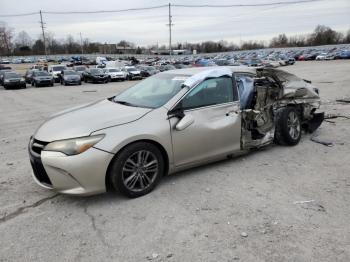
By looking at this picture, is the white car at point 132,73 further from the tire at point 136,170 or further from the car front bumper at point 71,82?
the tire at point 136,170

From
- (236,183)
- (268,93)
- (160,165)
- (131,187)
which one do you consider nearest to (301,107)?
(268,93)

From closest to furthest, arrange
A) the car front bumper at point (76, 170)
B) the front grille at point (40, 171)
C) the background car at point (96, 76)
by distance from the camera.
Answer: the car front bumper at point (76, 170) → the front grille at point (40, 171) → the background car at point (96, 76)

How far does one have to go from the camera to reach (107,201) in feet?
13.6

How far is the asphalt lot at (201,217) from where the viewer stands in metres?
3.09

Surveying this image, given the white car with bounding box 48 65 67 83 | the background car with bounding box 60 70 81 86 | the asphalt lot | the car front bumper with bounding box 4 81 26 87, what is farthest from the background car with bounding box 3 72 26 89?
the asphalt lot

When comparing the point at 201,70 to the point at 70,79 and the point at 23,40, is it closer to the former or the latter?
the point at 70,79

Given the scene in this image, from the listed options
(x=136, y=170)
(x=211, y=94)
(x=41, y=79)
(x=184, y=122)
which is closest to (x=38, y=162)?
(x=136, y=170)

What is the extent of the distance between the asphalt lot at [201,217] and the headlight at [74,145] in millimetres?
736

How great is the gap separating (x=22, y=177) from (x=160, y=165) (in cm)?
229

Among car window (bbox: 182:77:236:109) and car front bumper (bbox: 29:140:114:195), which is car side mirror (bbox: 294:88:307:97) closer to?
car window (bbox: 182:77:236:109)

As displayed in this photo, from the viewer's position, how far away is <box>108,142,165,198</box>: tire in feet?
13.0

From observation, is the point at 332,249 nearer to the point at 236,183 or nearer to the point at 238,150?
the point at 236,183

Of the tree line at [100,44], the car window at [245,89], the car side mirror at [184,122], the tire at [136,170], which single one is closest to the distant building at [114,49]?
the tree line at [100,44]

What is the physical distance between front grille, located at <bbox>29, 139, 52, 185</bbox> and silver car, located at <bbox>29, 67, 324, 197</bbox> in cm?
1
